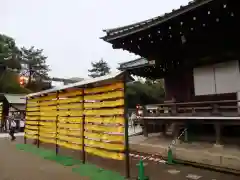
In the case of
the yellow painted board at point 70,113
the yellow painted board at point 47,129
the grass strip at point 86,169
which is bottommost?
the grass strip at point 86,169

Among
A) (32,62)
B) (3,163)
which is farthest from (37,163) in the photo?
(32,62)

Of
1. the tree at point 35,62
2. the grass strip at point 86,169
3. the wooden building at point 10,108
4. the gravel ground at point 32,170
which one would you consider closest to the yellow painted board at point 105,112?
the grass strip at point 86,169

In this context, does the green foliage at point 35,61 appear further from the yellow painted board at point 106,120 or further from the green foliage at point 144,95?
the yellow painted board at point 106,120

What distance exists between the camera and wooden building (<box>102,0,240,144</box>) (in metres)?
6.43

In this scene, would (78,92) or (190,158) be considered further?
(78,92)

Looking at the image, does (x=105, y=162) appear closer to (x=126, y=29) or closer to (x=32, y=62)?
(x=126, y=29)

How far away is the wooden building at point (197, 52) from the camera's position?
21.1 feet

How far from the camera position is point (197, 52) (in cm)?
861

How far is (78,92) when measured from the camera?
754cm

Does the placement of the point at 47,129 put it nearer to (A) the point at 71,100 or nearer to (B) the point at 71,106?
(B) the point at 71,106

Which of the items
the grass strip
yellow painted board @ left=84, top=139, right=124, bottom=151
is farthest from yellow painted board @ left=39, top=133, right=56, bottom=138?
yellow painted board @ left=84, top=139, right=124, bottom=151

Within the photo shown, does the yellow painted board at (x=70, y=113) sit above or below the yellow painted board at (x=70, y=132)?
above

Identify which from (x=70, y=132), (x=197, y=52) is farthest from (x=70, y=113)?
(x=197, y=52)

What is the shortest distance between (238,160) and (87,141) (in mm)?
4585
